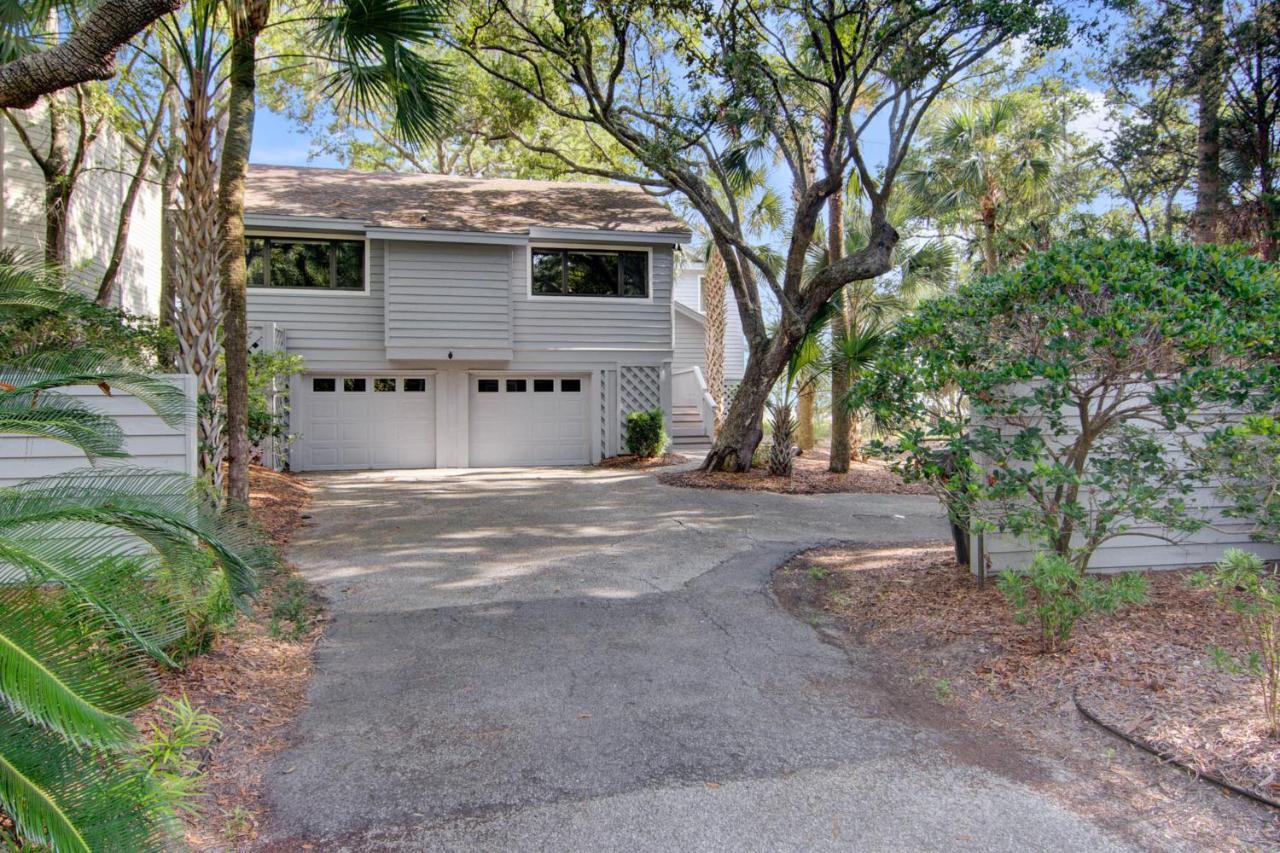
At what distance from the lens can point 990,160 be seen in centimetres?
1543

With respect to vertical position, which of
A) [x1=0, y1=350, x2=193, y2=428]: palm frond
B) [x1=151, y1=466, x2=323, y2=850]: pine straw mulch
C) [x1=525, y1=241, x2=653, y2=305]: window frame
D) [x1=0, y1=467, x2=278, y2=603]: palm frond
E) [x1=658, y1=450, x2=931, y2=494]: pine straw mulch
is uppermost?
[x1=525, y1=241, x2=653, y2=305]: window frame

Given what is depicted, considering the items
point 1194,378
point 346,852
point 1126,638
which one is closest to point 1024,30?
point 1194,378

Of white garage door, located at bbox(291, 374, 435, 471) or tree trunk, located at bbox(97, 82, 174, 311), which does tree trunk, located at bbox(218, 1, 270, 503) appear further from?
white garage door, located at bbox(291, 374, 435, 471)

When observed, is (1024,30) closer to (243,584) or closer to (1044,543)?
(1044,543)

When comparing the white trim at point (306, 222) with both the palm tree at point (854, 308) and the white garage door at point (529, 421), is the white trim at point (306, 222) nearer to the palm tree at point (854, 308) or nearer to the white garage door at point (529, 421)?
the white garage door at point (529, 421)

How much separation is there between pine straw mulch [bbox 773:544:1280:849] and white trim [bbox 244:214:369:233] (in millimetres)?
11107

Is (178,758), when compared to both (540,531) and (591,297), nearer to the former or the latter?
(540,531)

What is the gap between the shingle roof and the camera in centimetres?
1425

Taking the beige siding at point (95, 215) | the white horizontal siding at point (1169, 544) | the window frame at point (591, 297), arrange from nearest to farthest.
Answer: the white horizontal siding at point (1169, 544)
the beige siding at point (95, 215)
the window frame at point (591, 297)

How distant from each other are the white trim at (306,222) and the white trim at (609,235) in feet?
10.4

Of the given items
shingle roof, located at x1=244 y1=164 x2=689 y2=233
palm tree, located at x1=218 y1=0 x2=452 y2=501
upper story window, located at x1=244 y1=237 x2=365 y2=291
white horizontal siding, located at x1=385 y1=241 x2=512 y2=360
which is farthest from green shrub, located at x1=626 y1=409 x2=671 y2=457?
palm tree, located at x1=218 y1=0 x2=452 y2=501

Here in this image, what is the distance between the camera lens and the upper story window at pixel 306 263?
1379 cm

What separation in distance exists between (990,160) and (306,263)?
1345 cm

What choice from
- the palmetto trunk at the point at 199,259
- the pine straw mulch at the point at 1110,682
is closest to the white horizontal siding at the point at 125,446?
the palmetto trunk at the point at 199,259
